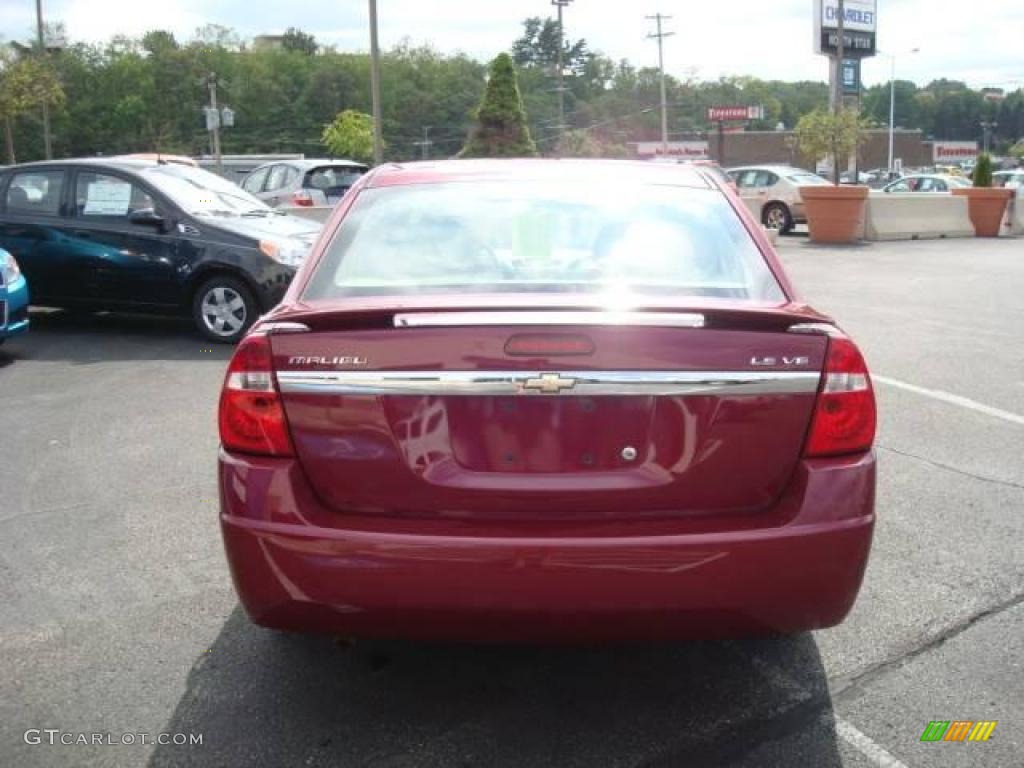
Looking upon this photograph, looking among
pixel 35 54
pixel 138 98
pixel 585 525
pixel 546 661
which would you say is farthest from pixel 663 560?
pixel 138 98

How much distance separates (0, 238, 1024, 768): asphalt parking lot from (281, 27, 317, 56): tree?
124m

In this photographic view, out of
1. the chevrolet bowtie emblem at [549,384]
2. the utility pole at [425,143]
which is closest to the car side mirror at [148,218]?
the chevrolet bowtie emblem at [549,384]

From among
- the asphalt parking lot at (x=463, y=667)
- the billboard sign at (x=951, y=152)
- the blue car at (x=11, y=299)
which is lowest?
the asphalt parking lot at (x=463, y=667)

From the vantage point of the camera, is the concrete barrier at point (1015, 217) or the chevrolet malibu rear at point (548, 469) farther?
the concrete barrier at point (1015, 217)

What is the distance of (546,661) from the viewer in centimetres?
332

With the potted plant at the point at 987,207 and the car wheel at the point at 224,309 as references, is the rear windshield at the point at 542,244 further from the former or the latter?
the potted plant at the point at 987,207

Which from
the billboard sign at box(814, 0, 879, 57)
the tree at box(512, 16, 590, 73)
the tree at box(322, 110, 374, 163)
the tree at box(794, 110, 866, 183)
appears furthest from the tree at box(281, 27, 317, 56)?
the tree at box(794, 110, 866, 183)

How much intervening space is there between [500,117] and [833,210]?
12.5 metres

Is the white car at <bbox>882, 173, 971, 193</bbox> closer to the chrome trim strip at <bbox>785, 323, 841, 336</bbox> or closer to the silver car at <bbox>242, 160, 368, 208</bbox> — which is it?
the silver car at <bbox>242, 160, 368, 208</bbox>

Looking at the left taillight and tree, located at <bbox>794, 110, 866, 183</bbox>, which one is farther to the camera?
tree, located at <bbox>794, 110, 866, 183</bbox>

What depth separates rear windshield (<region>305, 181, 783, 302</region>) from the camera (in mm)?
2988

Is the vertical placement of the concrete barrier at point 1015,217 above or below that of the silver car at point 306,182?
below

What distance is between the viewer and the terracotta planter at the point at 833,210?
19611 mm

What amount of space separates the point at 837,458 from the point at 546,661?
1218 mm
